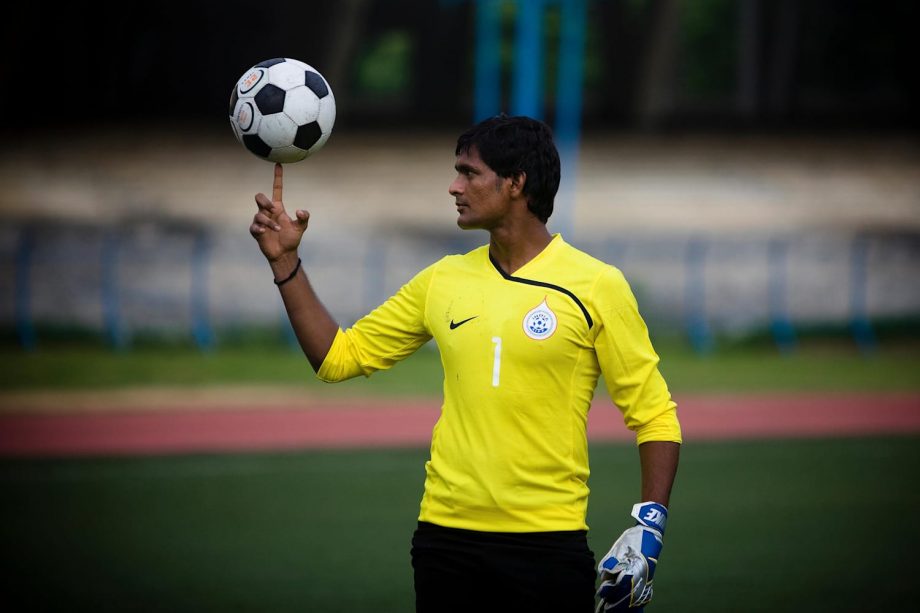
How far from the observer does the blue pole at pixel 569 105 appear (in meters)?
23.6

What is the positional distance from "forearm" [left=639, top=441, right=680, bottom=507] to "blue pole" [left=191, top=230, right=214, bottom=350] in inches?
656

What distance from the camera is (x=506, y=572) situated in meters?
4.14

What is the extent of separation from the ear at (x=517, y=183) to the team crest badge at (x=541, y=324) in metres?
0.41

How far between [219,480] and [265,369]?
7.45 m

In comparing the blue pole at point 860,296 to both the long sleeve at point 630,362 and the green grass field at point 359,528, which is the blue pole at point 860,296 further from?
the long sleeve at point 630,362

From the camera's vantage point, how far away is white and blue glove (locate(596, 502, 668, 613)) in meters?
4.05

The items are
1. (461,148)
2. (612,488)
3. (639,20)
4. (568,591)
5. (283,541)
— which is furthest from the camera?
(639,20)

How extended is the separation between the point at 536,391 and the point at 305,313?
875 millimetres

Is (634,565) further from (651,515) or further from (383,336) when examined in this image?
(383,336)

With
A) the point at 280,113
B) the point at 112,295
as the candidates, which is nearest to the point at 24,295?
the point at 112,295

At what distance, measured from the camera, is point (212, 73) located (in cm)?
2595

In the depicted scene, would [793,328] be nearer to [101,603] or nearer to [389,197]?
[389,197]

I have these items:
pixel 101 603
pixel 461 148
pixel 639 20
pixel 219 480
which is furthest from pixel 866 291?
pixel 461 148

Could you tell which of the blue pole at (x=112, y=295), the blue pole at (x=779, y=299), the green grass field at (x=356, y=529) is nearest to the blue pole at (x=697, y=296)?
the blue pole at (x=779, y=299)
